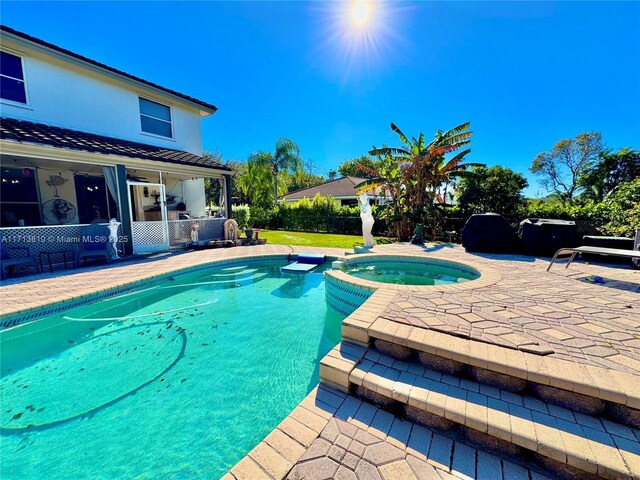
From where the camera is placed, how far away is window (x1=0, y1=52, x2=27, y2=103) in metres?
9.36

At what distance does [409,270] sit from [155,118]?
591 inches

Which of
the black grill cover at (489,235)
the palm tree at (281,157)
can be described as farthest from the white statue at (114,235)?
the palm tree at (281,157)

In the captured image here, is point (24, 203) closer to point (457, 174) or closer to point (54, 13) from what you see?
point (54, 13)

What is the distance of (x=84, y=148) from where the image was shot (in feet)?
30.1

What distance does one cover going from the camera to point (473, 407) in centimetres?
226

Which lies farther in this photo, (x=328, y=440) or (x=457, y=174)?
(x=457, y=174)

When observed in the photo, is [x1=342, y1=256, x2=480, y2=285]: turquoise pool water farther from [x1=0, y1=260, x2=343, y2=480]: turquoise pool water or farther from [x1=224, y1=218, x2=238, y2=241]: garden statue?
[x1=224, y1=218, x2=238, y2=241]: garden statue

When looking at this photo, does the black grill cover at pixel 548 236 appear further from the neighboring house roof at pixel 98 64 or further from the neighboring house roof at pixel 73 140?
the neighboring house roof at pixel 98 64

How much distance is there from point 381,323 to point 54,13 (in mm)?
16123

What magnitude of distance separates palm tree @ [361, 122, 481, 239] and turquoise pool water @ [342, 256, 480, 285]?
271 inches

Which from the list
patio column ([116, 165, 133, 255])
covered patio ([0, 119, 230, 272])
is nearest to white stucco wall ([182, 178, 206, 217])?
covered patio ([0, 119, 230, 272])

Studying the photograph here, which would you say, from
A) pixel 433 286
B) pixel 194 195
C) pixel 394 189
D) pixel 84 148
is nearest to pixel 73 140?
pixel 84 148

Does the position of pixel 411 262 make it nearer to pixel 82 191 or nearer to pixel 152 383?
pixel 152 383

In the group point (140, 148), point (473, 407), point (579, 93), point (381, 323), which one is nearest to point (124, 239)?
point (140, 148)
